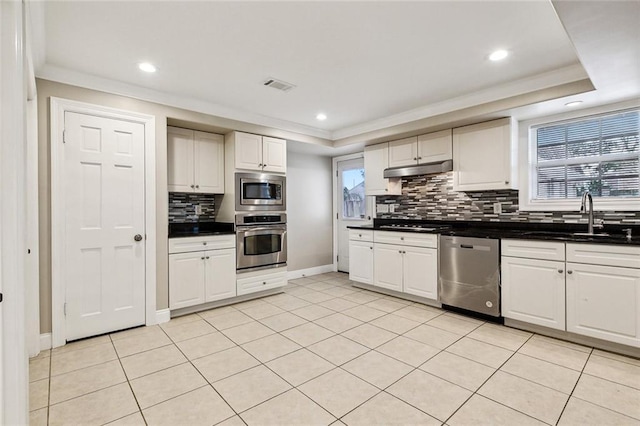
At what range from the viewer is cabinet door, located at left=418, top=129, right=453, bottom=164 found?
3896 millimetres

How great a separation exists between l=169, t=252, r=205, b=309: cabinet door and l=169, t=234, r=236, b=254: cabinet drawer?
0.07 m

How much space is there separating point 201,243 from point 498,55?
3.46 meters

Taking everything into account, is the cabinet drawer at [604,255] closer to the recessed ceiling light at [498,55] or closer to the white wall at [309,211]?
the recessed ceiling light at [498,55]

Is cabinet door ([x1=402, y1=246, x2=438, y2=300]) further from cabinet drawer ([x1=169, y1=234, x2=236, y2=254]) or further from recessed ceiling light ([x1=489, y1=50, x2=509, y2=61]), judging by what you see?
cabinet drawer ([x1=169, y1=234, x2=236, y2=254])

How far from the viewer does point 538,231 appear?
3453 millimetres

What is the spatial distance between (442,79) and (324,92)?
1182mm

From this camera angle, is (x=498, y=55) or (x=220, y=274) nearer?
(x=498, y=55)

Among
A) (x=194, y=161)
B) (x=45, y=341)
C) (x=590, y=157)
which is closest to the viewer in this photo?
(x=45, y=341)

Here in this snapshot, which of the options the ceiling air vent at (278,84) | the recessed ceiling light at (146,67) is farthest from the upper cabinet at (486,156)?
the recessed ceiling light at (146,67)

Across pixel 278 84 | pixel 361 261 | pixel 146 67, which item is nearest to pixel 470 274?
pixel 361 261

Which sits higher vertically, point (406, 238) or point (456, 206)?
point (456, 206)

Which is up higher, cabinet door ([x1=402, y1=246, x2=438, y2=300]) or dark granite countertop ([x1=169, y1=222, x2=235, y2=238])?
dark granite countertop ([x1=169, y1=222, x2=235, y2=238])

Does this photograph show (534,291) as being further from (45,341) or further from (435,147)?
(45,341)

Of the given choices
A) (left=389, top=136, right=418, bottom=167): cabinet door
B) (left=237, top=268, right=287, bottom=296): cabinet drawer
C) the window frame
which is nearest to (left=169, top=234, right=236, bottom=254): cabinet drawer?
(left=237, top=268, right=287, bottom=296): cabinet drawer
